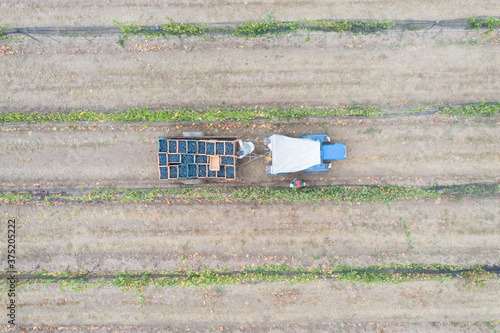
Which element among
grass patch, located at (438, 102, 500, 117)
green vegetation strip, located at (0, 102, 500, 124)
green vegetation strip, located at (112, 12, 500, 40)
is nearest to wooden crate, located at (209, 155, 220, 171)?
green vegetation strip, located at (0, 102, 500, 124)

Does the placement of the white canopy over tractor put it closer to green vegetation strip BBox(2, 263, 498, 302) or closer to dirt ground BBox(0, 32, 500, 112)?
dirt ground BBox(0, 32, 500, 112)

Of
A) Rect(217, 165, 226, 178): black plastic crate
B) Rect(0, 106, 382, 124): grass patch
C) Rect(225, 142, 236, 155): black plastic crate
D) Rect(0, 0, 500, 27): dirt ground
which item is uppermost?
Rect(0, 0, 500, 27): dirt ground

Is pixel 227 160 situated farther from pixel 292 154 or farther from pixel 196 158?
pixel 292 154

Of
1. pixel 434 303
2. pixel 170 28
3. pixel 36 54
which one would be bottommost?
pixel 434 303

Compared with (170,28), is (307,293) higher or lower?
lower

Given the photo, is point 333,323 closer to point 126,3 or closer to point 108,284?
point 108,284

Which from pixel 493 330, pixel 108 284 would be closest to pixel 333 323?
pixel 493 330
